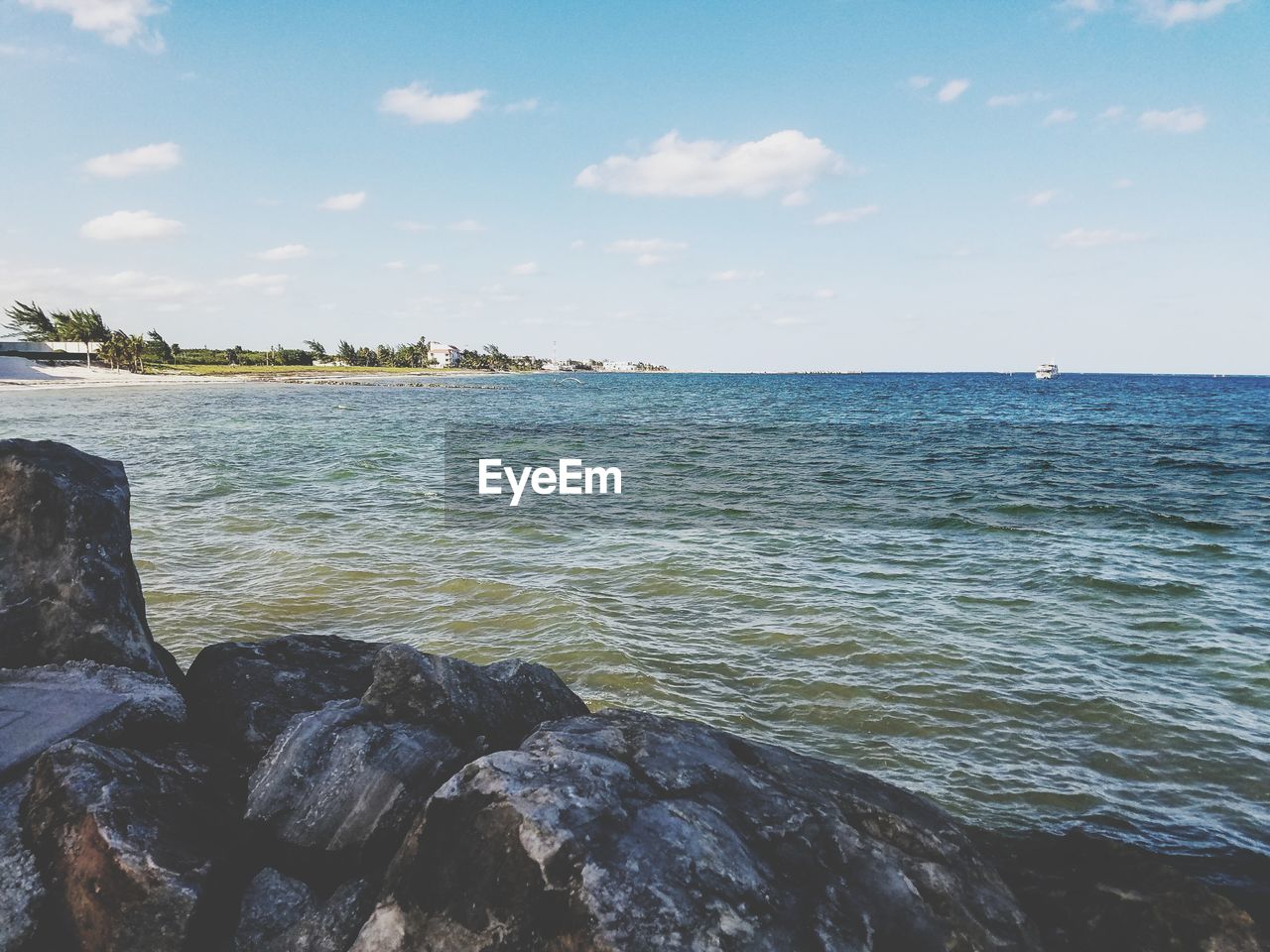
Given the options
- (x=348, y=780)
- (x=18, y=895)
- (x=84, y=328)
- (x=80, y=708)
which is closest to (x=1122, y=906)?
(x=348, y=780)

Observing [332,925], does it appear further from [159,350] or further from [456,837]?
[159,350]

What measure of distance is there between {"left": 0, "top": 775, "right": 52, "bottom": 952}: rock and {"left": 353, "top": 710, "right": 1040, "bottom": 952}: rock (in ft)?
6.01

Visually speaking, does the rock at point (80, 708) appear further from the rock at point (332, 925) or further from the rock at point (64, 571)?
the rock at point (332, 925)

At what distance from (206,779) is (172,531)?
15354 mm

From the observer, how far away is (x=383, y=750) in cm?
504

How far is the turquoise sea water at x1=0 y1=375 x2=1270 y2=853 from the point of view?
8.23 m

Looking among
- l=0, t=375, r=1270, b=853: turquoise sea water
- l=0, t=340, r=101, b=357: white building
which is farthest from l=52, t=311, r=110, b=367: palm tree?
l=0, t=375, r=1270, b=853: turquoise sea water

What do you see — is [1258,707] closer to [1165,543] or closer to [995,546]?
[995,546]

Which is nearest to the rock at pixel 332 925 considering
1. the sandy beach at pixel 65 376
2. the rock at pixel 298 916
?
the rock at pixel 298 916

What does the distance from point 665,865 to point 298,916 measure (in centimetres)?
232

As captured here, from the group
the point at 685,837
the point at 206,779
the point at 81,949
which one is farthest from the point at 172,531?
the point at 685,837

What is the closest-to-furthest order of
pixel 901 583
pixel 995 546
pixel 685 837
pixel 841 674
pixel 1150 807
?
pixel 685 837
pixel 1150 807
pixel 841 674
pixel 901 583
pixel 995 546

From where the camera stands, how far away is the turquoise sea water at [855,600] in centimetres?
823

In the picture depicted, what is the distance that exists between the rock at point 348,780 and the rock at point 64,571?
240 cm
